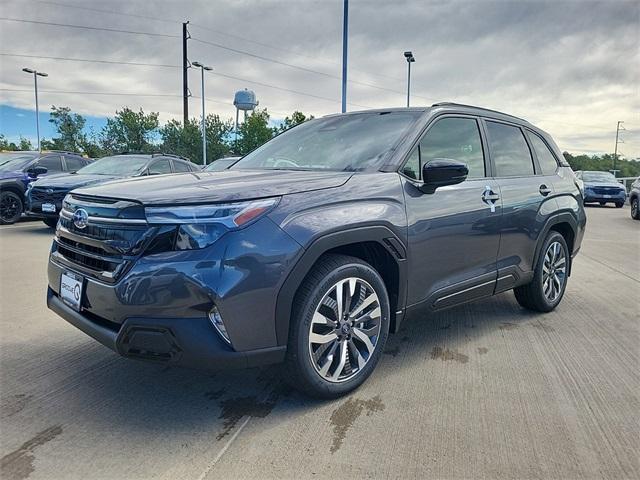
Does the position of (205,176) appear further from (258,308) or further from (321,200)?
(258,308)

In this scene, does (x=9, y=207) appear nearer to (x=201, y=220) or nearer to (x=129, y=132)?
(x=201, y=220)

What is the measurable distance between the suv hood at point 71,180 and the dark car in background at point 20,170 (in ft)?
5.41

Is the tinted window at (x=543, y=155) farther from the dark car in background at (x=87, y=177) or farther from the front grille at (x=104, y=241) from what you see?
the dark car in background at (x=87, y=177)

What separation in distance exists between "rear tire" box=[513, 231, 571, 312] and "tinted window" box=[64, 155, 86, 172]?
11.3m

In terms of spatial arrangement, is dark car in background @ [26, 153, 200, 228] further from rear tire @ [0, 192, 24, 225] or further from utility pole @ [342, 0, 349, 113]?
utility pole @ [342, 0, 349, 113]

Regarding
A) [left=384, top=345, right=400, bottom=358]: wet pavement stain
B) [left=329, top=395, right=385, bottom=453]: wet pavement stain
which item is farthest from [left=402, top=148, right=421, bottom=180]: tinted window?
[left=329, top=395, right=385, bottom=453]: wet pavement stain

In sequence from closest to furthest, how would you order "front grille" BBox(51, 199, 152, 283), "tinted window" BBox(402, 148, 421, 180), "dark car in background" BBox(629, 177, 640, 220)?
1. "front grille" BBox(51, 199, 152, 283)
2. "tinted window" BBox(402, 148, 421, 180)
3. "dark car in background" BBox(629, 177, 640, 220)

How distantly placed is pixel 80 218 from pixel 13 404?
1.11 meters

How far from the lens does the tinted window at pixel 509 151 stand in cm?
407

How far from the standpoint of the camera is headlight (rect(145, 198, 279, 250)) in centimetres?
232

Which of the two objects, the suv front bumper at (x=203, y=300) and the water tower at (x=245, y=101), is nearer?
the suv front bumper at (x=203, y=300)

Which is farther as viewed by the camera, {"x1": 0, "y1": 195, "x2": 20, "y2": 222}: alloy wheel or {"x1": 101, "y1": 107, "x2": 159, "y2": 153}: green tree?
{"x1": 101, "y1": 107, "x2": 159, "y2": 153}: green tree

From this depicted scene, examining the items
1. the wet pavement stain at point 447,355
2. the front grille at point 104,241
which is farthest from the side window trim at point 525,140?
the front grille at point 104,241

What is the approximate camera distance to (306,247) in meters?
2.51
